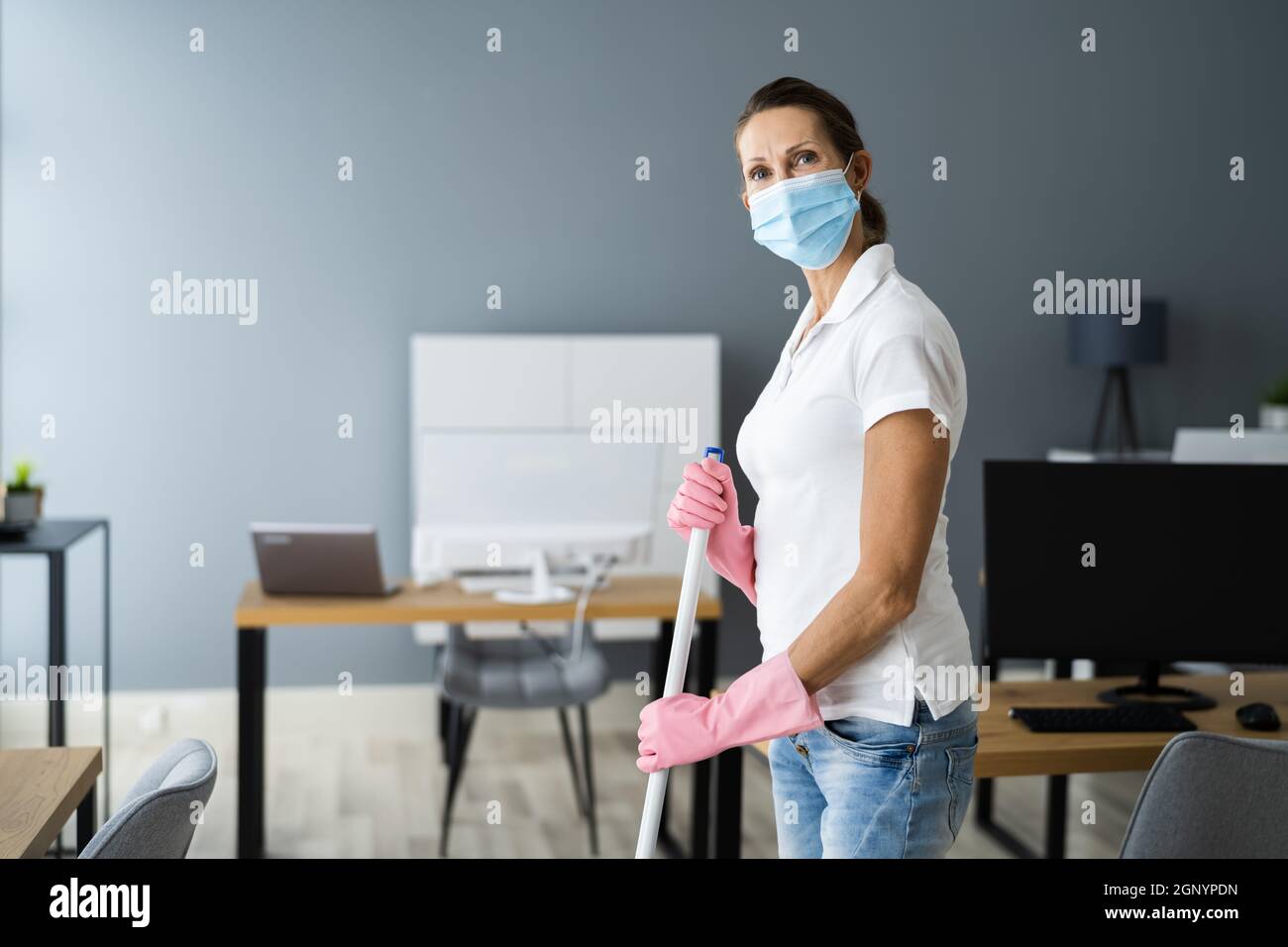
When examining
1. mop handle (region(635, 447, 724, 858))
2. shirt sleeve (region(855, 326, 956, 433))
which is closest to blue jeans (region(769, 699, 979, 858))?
mop handle (region(635, 447, 724, 858))

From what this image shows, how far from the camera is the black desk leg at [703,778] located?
115 inches

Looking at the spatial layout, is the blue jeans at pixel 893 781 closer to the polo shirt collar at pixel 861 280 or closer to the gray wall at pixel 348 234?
the polo shirt collar at pixel 861 280

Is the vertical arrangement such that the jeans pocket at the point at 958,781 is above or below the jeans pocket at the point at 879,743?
below

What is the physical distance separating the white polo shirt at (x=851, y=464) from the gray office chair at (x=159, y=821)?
0.55m

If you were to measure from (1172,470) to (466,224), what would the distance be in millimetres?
2779

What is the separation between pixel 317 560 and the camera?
303cm

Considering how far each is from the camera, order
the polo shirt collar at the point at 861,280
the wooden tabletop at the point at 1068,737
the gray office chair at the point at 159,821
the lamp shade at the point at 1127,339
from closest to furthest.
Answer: the gray office chair at the point at 159,821 < the polo shirt collar at the point at 861,280 < the wooden tabletop at the point at 1068,737 < the lamp shade at the point at 1127,339

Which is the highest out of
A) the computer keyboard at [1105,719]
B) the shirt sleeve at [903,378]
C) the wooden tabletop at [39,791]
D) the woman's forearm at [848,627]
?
the shirt sleeve at [903,378]

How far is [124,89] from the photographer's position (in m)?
4.11

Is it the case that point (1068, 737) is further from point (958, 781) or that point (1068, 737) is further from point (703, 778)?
point (703, 778)

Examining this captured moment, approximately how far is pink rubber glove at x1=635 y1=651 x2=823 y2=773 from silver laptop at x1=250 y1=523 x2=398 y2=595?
1893 mm

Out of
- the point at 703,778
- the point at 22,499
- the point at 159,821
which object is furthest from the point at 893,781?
the point at 22,499

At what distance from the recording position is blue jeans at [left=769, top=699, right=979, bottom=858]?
1162 millimetres

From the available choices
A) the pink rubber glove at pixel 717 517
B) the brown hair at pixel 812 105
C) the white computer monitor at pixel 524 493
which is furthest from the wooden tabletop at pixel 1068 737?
the white computer monitor at pixel 524 493
